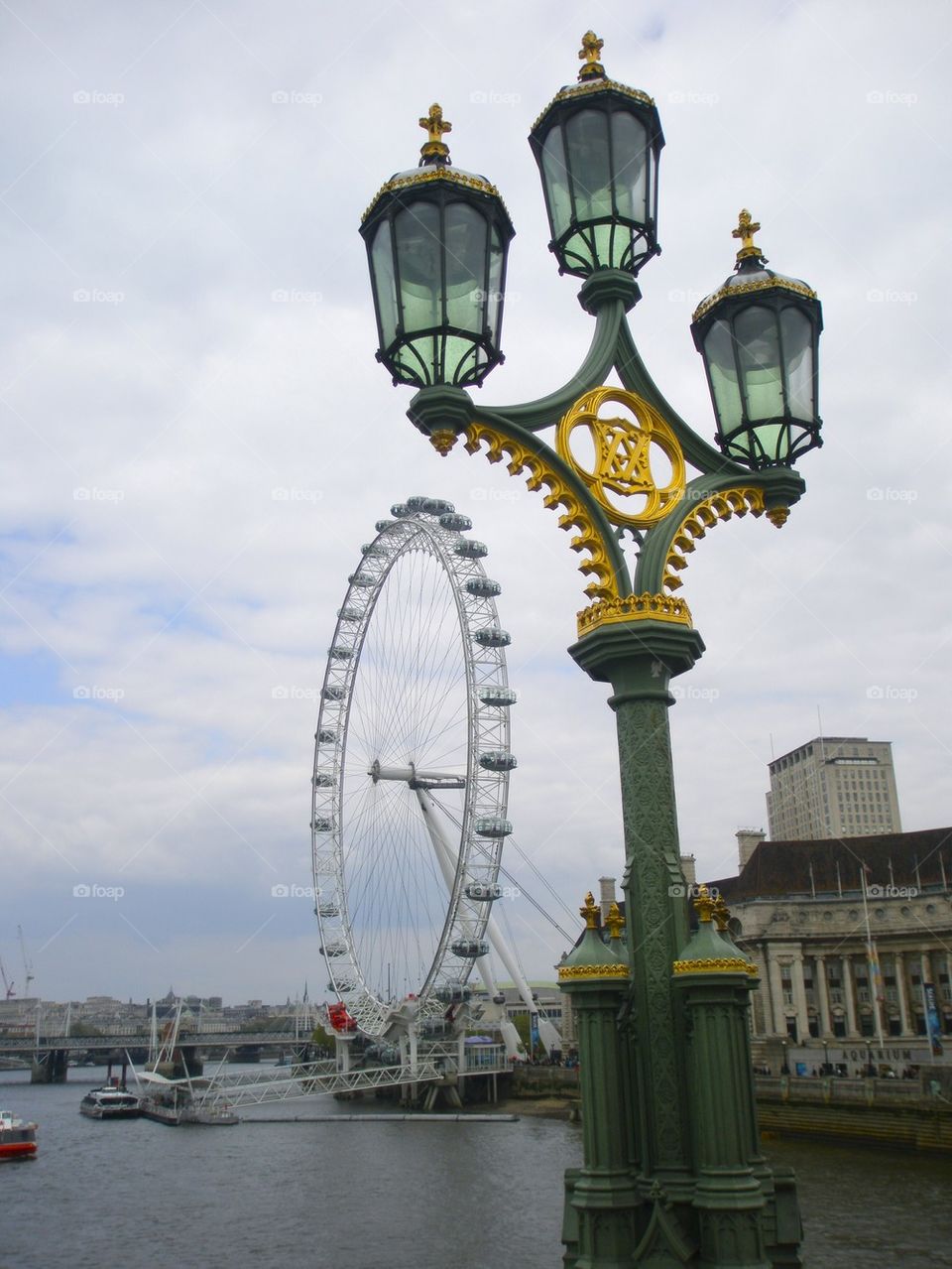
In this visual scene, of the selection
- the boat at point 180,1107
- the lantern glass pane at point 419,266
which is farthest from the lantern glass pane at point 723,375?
the boat at point 180,1107

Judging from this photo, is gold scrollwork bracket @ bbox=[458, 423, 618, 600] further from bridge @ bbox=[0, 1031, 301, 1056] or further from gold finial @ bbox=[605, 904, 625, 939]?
bridge @ bbox=[0, 1031, 301, 1056]

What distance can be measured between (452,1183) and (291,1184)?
479 centimetres

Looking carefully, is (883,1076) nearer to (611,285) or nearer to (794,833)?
(611,285)

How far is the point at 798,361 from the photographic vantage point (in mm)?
5801

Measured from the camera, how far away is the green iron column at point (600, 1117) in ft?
14.3

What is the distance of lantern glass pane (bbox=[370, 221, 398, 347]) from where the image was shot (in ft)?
16.6

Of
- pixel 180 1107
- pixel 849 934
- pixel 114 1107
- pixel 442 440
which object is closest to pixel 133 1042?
pixel 114 1107

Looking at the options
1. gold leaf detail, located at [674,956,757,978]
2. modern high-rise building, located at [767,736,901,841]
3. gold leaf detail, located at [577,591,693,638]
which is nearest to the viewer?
gold leaf detail, located at [674,956,757,978]

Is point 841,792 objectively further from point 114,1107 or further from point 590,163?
point 590,163

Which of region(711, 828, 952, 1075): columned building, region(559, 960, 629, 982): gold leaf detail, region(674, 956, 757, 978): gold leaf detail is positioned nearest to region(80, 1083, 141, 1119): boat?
region(711, 828, 952, 1075): columned building

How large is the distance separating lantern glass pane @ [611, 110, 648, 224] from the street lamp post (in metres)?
0.01

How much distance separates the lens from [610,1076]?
4566 millimetres

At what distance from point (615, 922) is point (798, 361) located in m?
3.01

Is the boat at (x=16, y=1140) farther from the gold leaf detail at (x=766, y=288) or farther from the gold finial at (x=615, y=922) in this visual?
the gold leaf detail at (x=766, y=288)
